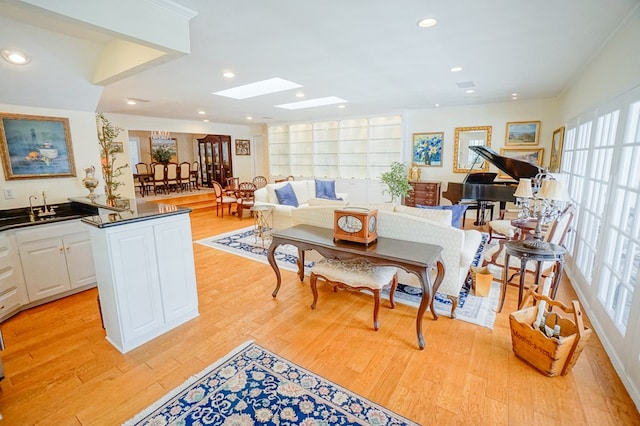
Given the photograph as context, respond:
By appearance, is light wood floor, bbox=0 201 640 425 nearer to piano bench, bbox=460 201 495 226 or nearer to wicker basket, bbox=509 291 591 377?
wicker basket, bbox=509 291 591 377

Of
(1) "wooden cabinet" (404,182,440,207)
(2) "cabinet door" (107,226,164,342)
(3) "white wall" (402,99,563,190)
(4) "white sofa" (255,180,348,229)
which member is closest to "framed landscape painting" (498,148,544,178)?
(3) "white wall" (402,99,563,190)

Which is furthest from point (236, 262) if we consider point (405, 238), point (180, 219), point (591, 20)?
point (591, 20)

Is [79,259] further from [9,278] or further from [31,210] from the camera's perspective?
[31,210]

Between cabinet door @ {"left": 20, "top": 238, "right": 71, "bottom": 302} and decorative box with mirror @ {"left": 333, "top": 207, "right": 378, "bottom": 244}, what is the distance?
293cm

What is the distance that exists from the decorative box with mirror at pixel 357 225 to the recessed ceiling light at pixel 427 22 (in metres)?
1.60

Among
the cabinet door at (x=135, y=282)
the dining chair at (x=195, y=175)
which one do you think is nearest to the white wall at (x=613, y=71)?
the cabinet door at (x=135, y=282)

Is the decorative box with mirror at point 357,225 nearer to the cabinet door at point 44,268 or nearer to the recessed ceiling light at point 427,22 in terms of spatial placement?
the recessed ceiling light at point 427,22

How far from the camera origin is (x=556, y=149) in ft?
17.5

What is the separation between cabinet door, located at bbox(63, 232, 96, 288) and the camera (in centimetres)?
320

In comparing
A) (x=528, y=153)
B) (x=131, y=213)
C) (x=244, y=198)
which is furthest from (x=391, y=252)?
(x=528, y=153)

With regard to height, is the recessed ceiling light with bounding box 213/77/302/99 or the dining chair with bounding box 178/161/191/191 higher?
the recessed ceiling light with bounding box 213/77/302/99

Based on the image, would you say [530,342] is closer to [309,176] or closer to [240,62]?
[240,62]

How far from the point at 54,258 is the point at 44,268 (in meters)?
0.12

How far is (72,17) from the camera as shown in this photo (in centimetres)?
176
